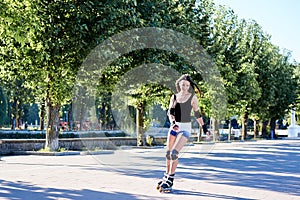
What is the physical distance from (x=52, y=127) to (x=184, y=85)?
13356 mm

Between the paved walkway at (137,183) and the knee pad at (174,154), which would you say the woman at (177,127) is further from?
Answer: the paved walkway at (137,183)

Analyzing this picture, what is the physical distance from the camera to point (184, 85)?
30.0ft

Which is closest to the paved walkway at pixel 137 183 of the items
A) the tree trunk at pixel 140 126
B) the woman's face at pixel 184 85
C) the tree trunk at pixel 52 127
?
the woman's face at pixel 184 85

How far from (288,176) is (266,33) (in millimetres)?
41435

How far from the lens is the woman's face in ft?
29.9

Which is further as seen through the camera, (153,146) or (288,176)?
(153,146)

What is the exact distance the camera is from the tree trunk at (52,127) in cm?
2111

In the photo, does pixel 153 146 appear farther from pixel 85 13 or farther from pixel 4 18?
pixel 4 18

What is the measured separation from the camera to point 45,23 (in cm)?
1844

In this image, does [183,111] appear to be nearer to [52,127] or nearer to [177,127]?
[177,127]

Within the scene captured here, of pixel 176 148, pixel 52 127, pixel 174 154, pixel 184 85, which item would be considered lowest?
pixel 174 154

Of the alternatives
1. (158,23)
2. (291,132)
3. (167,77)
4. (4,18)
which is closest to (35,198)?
(4,18)

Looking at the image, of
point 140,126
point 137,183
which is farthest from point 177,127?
point 140,126

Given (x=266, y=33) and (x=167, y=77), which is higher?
(x=266, y=33)
